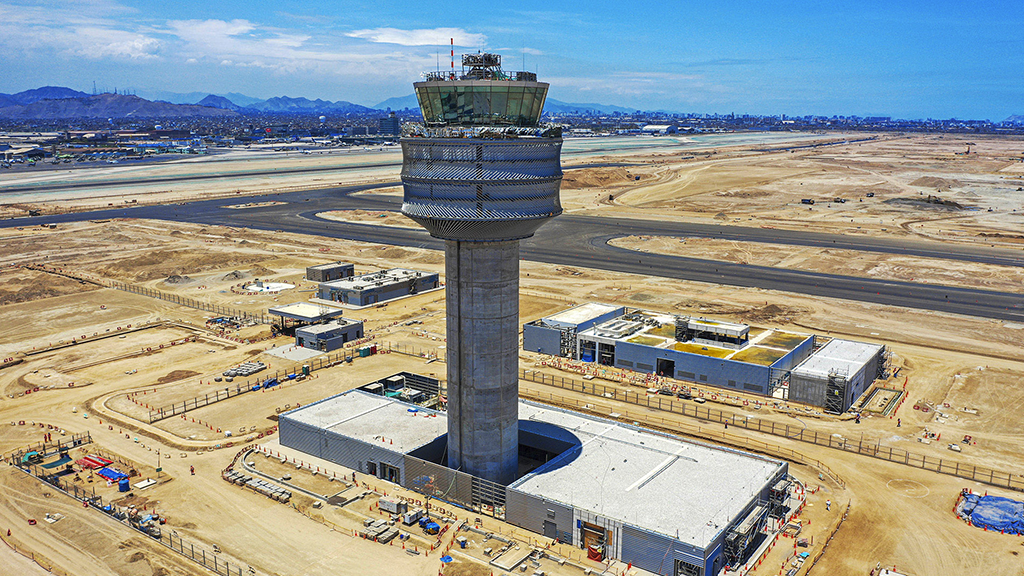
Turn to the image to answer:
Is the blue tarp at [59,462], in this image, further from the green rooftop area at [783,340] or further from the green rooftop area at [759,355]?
the green rooftop area at [783,340]

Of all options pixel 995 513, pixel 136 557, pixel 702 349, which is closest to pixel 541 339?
pixel 702 349

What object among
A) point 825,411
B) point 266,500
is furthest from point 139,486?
point 825,411

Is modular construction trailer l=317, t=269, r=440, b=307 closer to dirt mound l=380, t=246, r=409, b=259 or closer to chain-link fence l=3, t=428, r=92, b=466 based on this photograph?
dirt mound l=380, t=246, r=409, b=259

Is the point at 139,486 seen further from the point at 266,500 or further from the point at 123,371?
the point at 123,371

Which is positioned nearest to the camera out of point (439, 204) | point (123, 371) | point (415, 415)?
point (439, 204)

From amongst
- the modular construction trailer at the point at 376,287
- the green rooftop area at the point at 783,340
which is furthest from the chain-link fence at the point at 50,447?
the green rooftop area at the point at 783,340

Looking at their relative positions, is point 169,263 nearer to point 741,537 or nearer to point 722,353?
point 722,353
